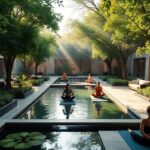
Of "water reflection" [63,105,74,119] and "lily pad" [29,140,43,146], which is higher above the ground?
"water reflection" [63,105,74,119]

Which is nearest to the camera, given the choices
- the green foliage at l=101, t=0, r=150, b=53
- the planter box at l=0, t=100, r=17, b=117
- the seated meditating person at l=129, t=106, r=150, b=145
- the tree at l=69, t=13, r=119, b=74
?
the seated meditating person at l=129, t=106, r=150, b=145

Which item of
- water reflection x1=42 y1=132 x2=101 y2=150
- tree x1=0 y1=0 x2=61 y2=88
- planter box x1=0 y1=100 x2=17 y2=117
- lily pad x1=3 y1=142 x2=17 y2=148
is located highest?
tree x1=0 y1=0 x2=61 y2=88

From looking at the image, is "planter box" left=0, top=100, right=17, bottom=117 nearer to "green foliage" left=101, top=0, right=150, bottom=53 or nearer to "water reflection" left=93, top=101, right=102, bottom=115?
"water reflection" left=93, top=101, right=102, bottom=115

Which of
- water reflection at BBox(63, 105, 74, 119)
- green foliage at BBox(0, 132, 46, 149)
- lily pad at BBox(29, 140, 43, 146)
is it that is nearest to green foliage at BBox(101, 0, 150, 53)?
water reflection at BBox(63, 105, 74, 119)

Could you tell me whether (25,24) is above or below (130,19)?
below

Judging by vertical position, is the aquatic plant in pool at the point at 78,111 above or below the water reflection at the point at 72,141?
above

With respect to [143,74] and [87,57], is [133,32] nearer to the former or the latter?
[143,74]

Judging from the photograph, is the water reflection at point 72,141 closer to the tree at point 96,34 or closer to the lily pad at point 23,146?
the lily pad at point 23,146

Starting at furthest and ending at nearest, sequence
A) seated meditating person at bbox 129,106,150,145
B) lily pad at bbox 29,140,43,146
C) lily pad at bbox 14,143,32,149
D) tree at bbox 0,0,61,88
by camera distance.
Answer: tree at bbox 0,0,61,88 < lily pad at bbox 29,140,43,146 < lily pad at bbox 14,143,32,149 < seated meditating person at bbox 129,106,150,145

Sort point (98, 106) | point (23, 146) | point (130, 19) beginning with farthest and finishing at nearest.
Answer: point (130, 19) < point (98, 106) < point (23, 146)

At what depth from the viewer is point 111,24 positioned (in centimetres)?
2175

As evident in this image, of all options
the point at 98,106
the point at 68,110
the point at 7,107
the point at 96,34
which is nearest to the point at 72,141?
the point at 7,107

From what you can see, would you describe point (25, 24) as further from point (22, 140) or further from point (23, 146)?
point (23, 146)

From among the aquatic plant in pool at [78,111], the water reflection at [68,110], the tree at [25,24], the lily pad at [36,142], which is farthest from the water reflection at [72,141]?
the tree at [25,24]
